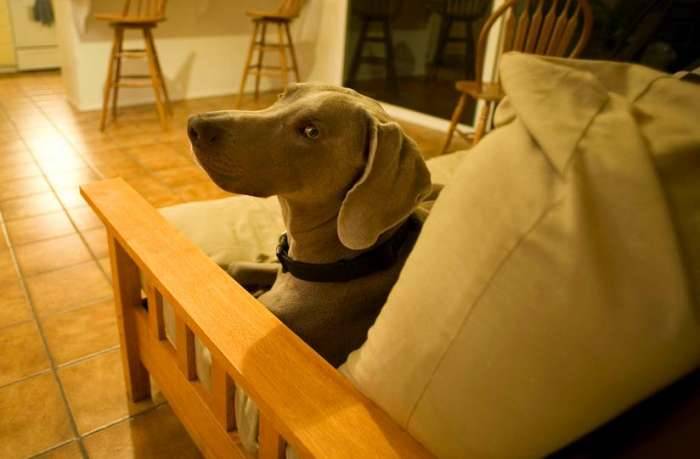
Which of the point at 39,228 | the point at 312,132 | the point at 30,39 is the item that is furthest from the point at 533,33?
the point at 30,39

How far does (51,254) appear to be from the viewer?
81.2 inches

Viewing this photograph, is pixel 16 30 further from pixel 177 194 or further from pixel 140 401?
pixel 140 401

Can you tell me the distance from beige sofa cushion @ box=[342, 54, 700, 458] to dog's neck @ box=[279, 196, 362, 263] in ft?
1.18

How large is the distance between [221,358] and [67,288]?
141cm

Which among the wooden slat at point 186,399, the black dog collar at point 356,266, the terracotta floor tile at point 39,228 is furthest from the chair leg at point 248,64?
the black dog collar at point 356,266

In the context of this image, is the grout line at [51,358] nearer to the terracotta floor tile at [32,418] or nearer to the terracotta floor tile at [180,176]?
the terracotta floor tile at [32,418]

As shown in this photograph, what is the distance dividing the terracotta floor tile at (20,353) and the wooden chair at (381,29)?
3455mm

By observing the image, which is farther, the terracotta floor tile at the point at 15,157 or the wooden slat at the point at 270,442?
the terracotta floor tile at the point at 15,157

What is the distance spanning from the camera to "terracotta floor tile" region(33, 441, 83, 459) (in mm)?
1241

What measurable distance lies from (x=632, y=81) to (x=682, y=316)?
233mm

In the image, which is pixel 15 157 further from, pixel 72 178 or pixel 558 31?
pixel 558 31

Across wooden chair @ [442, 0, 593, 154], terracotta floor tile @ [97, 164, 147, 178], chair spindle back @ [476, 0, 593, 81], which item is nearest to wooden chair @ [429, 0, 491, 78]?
wooden chair @ [442, 0, 593, 154]

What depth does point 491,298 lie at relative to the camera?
475 millimetres

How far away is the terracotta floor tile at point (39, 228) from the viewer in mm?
2178
